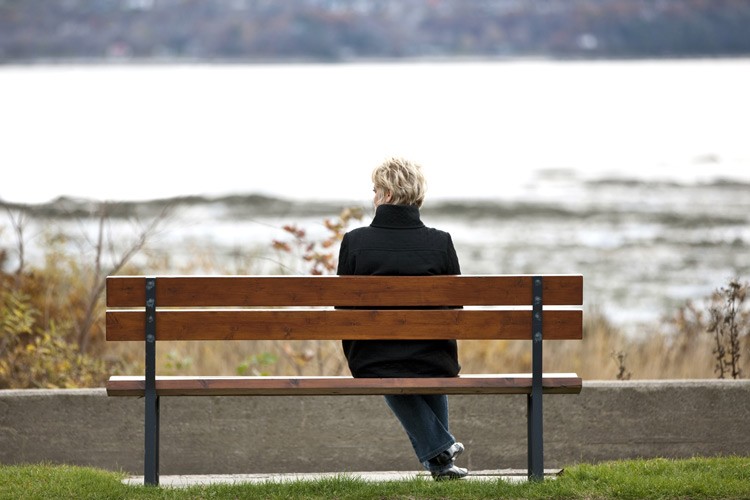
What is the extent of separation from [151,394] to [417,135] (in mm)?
57866

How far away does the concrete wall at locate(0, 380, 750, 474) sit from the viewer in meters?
5.80

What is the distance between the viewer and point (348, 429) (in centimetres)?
584

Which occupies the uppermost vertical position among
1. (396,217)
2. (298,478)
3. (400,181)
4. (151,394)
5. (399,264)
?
(400,181)

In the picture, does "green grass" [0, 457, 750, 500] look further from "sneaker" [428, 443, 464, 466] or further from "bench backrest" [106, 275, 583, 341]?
"bench backrest" [106, 275, 583, 341]

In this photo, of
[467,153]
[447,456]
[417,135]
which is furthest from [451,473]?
[417,135]

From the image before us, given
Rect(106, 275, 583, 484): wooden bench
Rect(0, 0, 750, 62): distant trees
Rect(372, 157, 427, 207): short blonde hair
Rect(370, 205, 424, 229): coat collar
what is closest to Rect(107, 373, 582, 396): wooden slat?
Rect(106, 275, 583, 484): wooden bench

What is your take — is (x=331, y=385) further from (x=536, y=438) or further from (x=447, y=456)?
(x=536, y=438)

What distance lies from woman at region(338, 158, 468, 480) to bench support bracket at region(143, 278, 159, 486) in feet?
2.52

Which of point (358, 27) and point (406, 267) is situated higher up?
point (358, 27)

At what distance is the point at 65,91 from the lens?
88125 mm

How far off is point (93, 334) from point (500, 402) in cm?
359

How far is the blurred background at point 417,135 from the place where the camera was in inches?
767

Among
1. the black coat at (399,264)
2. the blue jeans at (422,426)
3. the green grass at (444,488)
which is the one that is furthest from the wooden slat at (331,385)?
the green grass at (444,488)

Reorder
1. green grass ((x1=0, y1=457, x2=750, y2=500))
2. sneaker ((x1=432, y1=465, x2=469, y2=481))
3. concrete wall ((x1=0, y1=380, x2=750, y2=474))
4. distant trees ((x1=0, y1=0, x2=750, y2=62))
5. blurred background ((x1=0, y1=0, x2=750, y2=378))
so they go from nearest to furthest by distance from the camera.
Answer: green grass ((x1=0, y1=457, x2=750, y2=500)) → sneaker ((x1=432, y1=465, x2=469, y2=481)) → concrete wall ((x1=0, y1=380, x2=750, y2=474)) → blurred background ((x1=0, y1=0, x2=750, y2=378)) → distant trees ((x1=0, y1=0, x2=750, y2=62))
